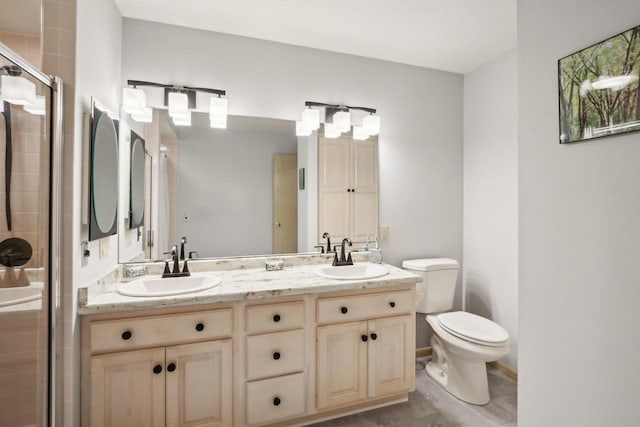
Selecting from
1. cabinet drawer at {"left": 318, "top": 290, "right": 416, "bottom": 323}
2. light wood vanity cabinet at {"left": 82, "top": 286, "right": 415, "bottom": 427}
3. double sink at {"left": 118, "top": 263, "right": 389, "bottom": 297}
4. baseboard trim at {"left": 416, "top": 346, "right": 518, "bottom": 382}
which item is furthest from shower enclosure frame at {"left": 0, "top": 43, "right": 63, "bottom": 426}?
baseboard trim at {"left": 416, "top": 346, "right": 518, "bottom": 382}

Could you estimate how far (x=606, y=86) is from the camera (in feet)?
3.45

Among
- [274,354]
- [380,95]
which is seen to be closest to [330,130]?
[380,95]

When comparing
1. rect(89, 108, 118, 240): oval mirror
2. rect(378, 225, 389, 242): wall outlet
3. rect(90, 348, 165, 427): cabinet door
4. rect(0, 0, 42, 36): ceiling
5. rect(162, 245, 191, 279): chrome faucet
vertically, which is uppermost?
rect(0, 0, 42, 36): ceiling

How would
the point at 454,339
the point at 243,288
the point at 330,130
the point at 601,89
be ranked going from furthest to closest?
the point at 330,130
the point at 454,339
the point at 243,288
the point at 601,89

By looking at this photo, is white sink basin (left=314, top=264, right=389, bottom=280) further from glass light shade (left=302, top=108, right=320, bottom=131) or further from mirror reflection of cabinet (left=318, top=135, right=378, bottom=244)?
glass light shade (left=302, top=108, right=320, bottom=131)

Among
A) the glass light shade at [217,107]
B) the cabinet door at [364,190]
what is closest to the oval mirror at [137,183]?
the glass light shade at [217,107]

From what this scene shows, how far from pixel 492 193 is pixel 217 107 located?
2218 millimetres

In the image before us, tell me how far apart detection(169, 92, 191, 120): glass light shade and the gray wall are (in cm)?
12

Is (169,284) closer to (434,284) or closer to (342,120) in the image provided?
(342,120)

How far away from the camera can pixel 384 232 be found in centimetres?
255

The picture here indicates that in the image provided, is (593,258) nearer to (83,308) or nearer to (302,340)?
(302,340)

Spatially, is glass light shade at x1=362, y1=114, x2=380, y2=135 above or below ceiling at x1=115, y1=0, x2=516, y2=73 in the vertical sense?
below

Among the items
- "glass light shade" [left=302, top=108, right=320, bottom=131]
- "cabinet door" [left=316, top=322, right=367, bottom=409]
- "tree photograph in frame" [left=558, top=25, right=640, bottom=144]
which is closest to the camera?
"tree photograph in frame" [left=558, top=25, right=640, bottom=144]

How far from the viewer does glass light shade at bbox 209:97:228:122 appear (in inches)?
80.1
